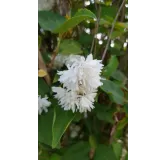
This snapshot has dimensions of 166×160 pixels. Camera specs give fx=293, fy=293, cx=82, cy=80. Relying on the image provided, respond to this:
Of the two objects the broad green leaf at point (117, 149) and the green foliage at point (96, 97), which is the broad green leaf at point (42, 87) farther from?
the broad green leaf at point (117, 149)

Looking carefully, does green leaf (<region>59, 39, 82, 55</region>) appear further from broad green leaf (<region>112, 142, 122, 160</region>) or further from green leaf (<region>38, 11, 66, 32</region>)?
broad green leaf (<region>112, 142, 122, 160</region>)

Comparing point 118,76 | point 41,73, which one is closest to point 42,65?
point 41,73

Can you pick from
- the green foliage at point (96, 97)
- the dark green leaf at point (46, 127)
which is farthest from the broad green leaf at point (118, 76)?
the dark green leaf at point (46, 127)
